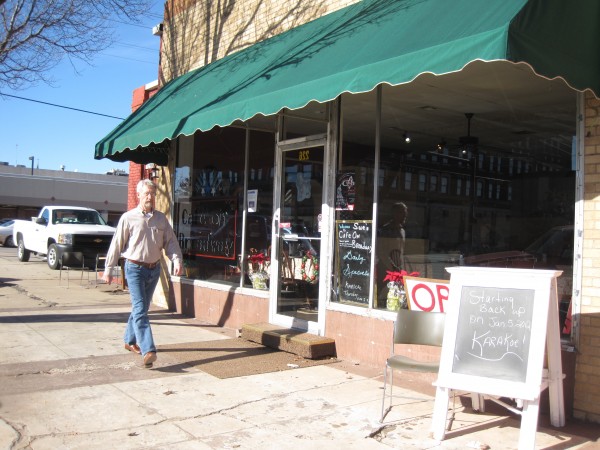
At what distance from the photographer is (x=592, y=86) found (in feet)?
15.2

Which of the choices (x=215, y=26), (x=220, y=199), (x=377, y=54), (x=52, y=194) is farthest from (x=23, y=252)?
(x=52, y=194)

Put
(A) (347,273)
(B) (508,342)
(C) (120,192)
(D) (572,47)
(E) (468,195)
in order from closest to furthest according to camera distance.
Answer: (B) (508,342)
(D) (572,47)
(A) (347,273)
(E) (468,195)
(C) (120,192)

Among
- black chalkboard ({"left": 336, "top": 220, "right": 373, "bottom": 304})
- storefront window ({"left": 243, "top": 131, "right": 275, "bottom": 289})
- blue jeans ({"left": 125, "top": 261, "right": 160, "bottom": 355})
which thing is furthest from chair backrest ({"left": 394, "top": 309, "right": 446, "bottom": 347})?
storefront window ({"left": 243, "top": 131, "right": 275, "bottom": 289})

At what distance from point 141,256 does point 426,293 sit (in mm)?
2942

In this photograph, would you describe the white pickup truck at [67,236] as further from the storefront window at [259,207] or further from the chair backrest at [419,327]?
the chair backrest at [419,327]

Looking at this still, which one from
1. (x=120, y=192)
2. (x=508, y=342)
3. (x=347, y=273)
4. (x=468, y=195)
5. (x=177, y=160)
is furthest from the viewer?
(x=120, y=192)

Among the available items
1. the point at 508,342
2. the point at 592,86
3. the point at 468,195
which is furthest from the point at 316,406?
the point at 468,195

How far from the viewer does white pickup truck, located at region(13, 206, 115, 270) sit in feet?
58.2

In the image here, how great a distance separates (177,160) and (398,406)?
6.75m

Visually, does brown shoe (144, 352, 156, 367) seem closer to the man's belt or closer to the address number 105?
the man's belt

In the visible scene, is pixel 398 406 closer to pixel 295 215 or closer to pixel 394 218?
pixel 394 218

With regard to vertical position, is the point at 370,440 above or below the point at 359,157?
below

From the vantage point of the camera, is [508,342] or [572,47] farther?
[572,47]

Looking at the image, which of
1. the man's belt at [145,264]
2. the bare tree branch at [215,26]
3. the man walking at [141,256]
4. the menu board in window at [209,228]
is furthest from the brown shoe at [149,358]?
the bare tree branch at [215,26]
